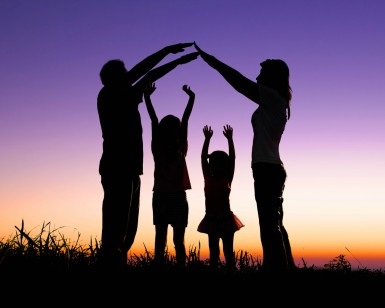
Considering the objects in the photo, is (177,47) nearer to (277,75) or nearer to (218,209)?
(277,75)

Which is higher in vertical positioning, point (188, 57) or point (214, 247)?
point (188, 57)

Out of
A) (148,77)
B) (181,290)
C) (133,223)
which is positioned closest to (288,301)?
(181,290)

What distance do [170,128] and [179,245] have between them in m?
1.72

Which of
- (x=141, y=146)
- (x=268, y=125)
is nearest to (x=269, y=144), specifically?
(x=268, y=125)

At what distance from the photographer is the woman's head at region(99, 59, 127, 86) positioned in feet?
19.4

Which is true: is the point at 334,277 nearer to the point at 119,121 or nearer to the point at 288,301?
the point at 288,301

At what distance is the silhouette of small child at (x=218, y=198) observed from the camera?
8273 millimetres

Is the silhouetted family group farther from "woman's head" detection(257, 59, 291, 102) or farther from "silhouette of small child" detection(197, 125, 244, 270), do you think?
"silhouette of small child" detection(197, 125, 244, 270)

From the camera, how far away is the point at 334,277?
652cm

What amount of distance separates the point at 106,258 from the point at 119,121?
1.54 metres

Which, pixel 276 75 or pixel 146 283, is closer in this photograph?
pixel 146 283

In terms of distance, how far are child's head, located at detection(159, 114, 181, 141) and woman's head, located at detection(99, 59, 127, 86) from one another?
156cm

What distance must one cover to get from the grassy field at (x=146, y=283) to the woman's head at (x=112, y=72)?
6.96 feet

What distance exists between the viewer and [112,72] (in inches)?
234
